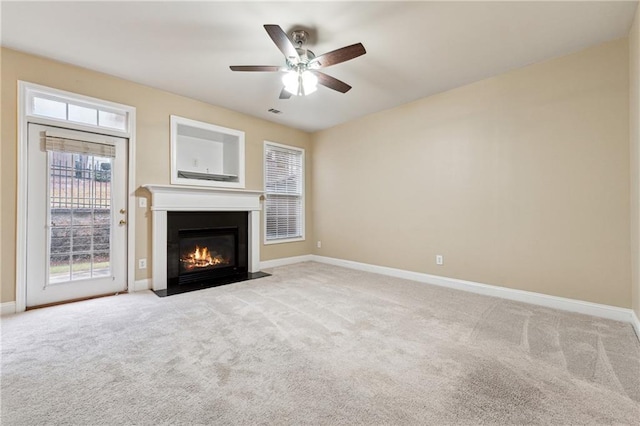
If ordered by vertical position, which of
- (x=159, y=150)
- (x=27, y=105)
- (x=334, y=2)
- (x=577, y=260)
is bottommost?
(x=577, y=260)

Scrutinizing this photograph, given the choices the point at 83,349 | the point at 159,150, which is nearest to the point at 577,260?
the point at 83,349

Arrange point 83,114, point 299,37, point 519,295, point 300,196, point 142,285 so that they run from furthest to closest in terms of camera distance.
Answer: point 300,196 < point 142,285 < point 83,114 < point 519,295 < point 299,37

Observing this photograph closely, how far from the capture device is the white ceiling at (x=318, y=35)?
2231 millimetres

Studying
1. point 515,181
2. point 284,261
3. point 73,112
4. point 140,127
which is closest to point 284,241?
point 284,261

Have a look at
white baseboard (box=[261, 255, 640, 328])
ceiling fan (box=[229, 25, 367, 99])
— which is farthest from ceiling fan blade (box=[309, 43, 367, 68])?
white baseboard (box=[261, 255, 640, 328])

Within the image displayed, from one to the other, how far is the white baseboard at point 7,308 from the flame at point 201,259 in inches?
66.6

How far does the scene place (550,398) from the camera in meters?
1.51

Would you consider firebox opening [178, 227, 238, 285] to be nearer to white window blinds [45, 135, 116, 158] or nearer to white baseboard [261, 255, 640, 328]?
white baseboard [261, 255, 640, 328]

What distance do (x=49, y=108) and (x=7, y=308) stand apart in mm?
2208

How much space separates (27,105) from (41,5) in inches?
48.3

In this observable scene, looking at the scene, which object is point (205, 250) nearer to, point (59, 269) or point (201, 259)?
point (201, 259)

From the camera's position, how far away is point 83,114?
3240 mm

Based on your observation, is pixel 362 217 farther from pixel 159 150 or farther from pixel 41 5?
pixel 41 5

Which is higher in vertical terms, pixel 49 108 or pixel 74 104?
pixel 74 104
